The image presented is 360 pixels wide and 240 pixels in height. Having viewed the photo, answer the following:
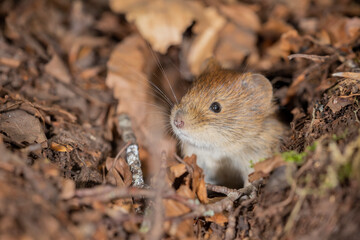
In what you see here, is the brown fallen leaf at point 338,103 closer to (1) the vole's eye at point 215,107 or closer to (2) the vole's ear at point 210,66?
(1) the vole's eye at point 215,107

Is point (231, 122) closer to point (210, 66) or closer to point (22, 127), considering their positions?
point (210, 66)

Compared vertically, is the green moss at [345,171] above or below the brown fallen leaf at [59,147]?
above

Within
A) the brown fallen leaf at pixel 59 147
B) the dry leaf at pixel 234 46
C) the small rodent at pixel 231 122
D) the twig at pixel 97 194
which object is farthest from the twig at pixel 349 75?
the brown fallen leaf at pixel 59 147

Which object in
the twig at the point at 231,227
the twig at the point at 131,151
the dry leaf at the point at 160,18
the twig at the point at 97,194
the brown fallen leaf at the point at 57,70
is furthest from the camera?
the dry leaf at the point at 160,18

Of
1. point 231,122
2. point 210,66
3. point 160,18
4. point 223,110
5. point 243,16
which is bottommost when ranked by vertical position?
point 231,122

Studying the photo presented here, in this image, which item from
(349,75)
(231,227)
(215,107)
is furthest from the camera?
(215,107)

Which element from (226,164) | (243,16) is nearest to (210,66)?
(226,164)
